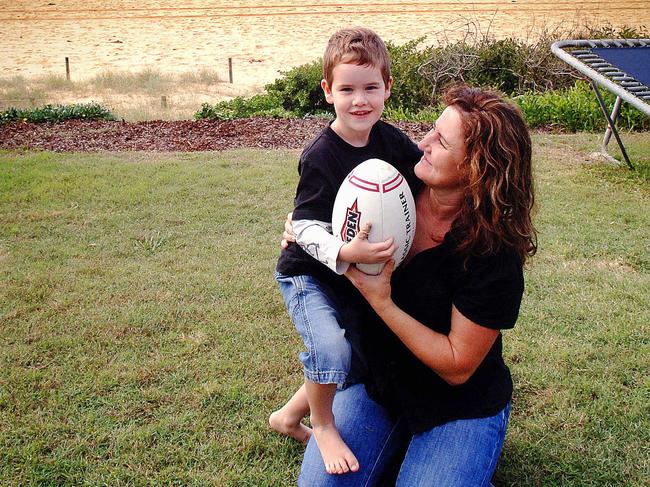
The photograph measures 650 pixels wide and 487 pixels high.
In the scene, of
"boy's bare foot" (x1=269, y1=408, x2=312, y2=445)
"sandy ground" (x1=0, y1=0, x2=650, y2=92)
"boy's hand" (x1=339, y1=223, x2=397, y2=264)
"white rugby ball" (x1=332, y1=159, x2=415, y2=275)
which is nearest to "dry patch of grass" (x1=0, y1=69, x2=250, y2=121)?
"sandy ground" (x1=0, y1=0, x2=650, y2=92)

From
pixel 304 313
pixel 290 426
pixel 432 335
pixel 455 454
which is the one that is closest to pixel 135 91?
pixel 290 426

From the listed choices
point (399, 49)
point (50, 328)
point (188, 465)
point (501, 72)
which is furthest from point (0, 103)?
point (188, 465)

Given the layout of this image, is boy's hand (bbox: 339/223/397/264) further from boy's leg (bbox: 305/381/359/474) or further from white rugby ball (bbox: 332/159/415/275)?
boy's leg (bbox: 305/381/359/474)

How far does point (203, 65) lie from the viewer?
860 inches

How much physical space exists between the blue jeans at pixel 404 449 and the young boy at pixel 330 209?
0.08 meters

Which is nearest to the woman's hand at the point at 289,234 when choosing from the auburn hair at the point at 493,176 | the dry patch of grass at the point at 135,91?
the auburn hair at the point at 493,176

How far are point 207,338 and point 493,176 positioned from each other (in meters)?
2.43

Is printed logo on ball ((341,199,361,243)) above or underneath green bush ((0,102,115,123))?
above

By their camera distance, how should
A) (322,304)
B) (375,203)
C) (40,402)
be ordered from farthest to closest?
(40,402) < (322,304) < (375,203)

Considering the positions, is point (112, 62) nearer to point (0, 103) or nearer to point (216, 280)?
point (0, 103)

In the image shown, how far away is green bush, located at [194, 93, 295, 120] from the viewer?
11469mm

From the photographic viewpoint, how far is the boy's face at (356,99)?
2.81 m

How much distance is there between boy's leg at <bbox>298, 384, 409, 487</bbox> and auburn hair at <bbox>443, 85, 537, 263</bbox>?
33.5 inches

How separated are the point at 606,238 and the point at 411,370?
3703 millimetres
